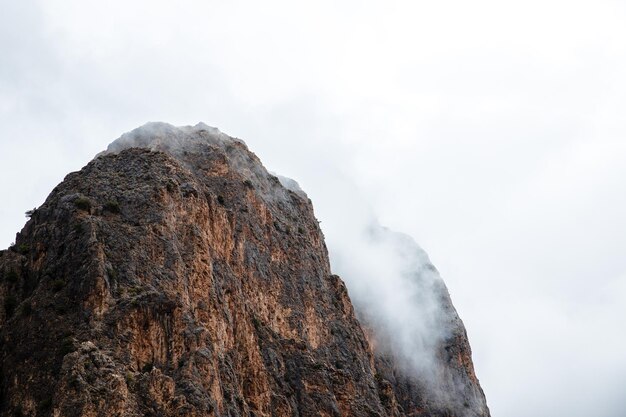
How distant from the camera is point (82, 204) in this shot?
6266 centimetres

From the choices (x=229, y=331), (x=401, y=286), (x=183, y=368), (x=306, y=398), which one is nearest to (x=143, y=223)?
(x=229, y=331)

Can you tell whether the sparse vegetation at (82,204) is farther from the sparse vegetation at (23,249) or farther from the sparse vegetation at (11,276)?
the sparse vegetation at (11,276)

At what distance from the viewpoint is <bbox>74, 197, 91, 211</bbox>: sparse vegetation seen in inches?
2462

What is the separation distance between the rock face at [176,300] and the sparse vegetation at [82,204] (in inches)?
4.2

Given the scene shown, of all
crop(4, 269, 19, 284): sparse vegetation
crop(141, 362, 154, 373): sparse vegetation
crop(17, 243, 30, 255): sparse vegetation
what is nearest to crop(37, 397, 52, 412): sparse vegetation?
crop(141, 362, 154, 373): sparse vegetation

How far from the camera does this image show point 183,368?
172 ft

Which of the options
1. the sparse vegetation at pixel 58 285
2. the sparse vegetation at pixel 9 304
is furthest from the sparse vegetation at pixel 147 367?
the sparse vegetation at pixel 9 304

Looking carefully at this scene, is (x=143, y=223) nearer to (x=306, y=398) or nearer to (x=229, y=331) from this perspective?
(x=229, y=331)

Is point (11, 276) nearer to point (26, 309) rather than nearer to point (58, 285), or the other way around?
point (26, 309)

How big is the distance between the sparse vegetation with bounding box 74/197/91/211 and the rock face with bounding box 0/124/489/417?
106 mm

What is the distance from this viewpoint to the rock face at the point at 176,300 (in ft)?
165

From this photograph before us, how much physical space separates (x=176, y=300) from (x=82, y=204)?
1181cm

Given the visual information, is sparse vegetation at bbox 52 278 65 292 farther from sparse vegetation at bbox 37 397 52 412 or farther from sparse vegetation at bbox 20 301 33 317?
sparse vegetation at bbox 37 397 52 412

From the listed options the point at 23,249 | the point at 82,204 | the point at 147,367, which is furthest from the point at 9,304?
the point at 147,367
